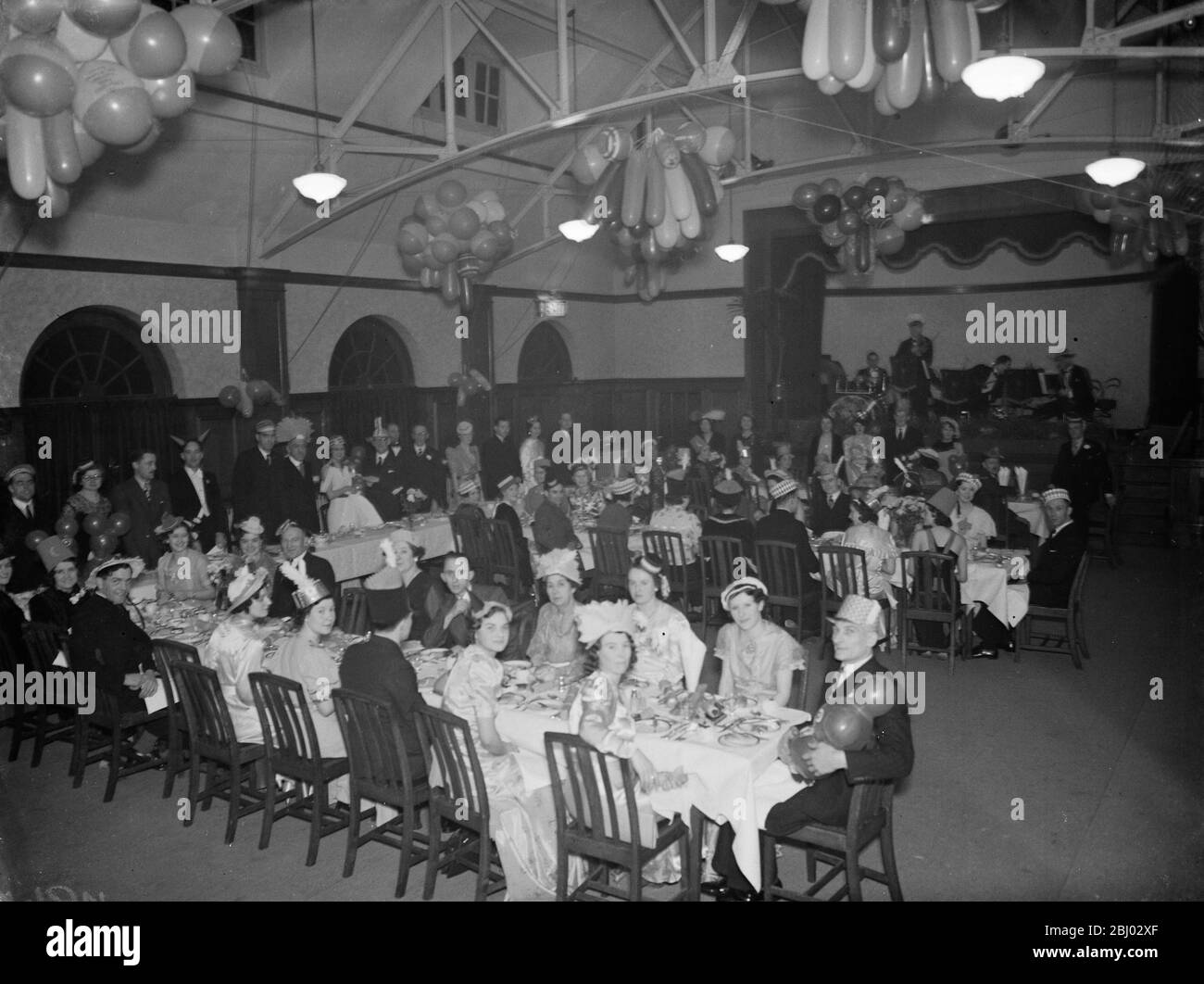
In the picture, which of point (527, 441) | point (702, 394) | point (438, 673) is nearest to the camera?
point (438, 673)

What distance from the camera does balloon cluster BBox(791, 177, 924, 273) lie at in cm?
1057

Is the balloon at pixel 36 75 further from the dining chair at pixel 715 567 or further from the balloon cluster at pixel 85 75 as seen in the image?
the dining chair at pixel 715 567

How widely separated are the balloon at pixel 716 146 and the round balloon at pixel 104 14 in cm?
540

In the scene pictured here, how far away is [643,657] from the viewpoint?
5523 millimetres

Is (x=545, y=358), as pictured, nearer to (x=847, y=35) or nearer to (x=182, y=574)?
Answer: (x=182, y=574)

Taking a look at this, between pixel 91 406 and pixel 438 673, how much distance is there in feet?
20.9

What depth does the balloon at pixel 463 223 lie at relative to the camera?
33.7 feet

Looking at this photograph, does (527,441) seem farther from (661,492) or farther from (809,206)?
(809,206)

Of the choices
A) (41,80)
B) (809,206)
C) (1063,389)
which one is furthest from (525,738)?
(1063,389)

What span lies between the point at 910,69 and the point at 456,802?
5084 mm

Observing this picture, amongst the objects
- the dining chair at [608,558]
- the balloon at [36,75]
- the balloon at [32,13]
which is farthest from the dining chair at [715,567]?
the balloon at [32,13]

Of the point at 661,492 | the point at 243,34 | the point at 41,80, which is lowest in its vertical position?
the point at 661,492

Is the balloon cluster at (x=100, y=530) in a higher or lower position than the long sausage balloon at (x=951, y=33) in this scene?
lower

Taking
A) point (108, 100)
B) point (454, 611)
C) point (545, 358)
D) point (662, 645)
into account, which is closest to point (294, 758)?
point (454, 611)
